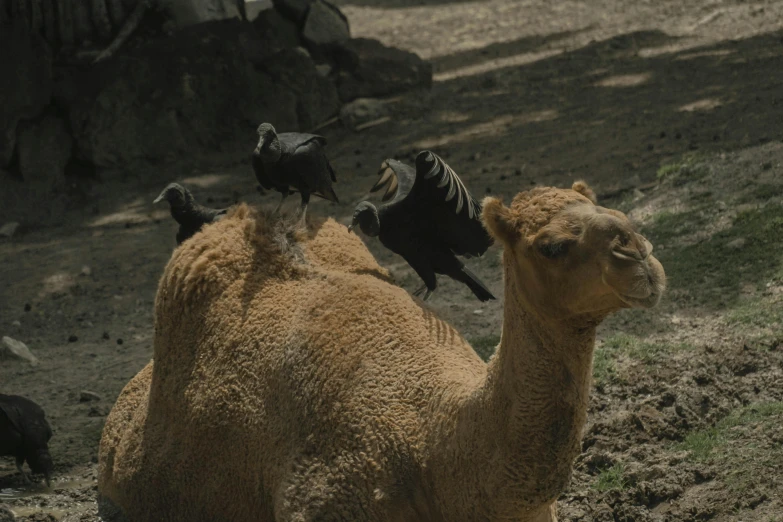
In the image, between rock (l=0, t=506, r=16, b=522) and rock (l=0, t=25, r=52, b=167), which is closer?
rock (l=0, t=506, r=16, b=522)

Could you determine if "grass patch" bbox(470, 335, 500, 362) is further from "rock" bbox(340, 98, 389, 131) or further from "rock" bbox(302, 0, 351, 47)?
"rock" bbox(302, 0, 351, 47)

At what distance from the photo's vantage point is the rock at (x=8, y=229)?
12.5m

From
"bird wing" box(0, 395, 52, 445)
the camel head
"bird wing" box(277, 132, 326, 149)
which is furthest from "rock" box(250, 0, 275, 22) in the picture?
the camel head

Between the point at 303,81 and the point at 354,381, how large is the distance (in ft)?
35.1

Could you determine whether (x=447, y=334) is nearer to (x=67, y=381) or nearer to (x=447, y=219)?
(x=447, y=219)

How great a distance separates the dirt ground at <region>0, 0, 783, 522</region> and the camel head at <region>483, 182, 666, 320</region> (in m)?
1.97

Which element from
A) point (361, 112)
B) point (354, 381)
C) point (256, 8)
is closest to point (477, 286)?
point (354, 381)

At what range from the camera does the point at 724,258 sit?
7.87 metres

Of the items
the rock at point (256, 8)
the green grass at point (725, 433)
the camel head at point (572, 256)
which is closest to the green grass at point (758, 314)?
the green grass at point (725, 433)

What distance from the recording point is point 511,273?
3.61m

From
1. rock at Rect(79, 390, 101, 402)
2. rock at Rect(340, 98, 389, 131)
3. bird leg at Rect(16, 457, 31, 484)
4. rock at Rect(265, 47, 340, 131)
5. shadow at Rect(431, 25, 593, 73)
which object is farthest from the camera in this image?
shadow at Rect(431, 25, 593, 73)

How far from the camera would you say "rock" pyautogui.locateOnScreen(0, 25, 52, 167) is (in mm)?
13164

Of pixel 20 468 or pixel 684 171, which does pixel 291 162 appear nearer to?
pixel 20 468

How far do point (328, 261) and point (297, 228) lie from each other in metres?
0.20
